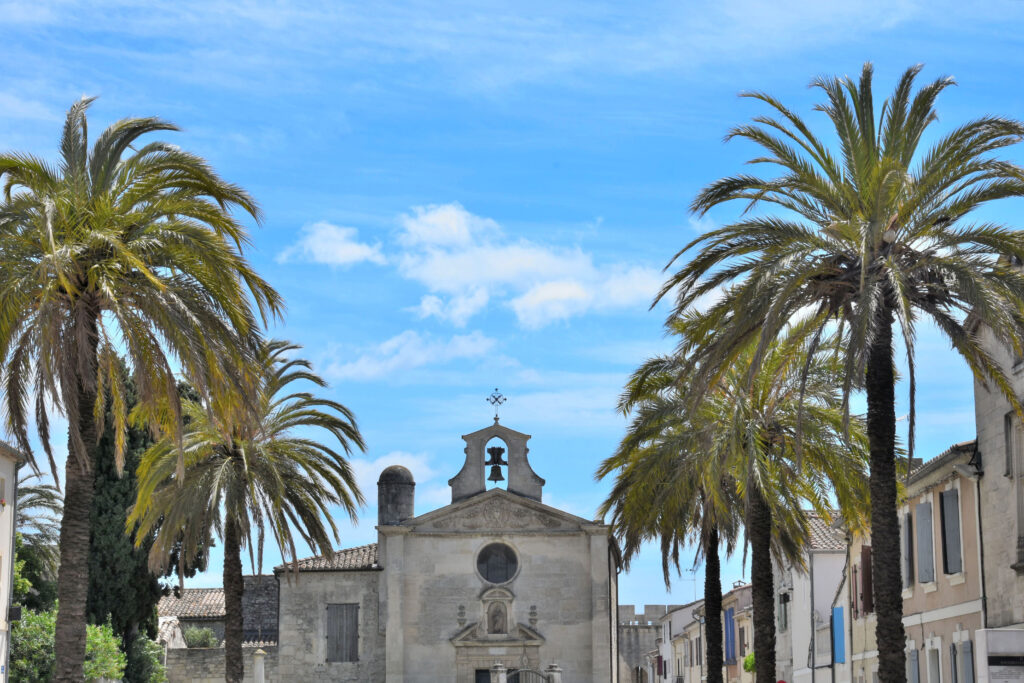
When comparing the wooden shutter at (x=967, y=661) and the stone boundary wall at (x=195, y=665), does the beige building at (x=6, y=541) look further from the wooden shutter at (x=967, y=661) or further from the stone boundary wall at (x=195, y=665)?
the wooden shutter at (x=967, y=661)

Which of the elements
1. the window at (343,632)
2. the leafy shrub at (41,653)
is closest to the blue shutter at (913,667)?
the leafy shrub at (41,653)

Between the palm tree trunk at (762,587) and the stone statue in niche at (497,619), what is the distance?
27.1m

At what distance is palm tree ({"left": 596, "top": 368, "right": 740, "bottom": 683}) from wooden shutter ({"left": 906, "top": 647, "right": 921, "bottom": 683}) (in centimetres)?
444

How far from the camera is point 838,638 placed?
131 feet

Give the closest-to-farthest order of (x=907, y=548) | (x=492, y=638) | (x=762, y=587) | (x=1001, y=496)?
(x=1001, y=496), (x=762, y=587), (x=907, y=548), (x=492, y=638)

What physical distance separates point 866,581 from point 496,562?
22028mm

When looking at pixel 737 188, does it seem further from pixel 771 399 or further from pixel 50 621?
pixel 50 621

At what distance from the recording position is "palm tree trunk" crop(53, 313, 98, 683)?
18.0m

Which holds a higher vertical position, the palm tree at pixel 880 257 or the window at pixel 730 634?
the palm tree at pixel 880 257

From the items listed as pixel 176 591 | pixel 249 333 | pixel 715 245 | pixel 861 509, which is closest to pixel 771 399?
pixel 861 509

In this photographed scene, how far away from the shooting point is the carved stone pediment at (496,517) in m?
54.2

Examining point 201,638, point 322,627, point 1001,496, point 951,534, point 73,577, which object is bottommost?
point 201,638

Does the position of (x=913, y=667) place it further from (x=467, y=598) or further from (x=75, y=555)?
(x=467, y=598)

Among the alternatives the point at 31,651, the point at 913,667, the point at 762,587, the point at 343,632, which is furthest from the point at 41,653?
the point at 913,667
